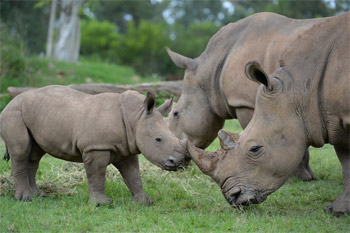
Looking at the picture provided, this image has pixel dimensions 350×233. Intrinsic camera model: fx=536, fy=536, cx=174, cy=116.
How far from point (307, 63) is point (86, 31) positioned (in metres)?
39.8

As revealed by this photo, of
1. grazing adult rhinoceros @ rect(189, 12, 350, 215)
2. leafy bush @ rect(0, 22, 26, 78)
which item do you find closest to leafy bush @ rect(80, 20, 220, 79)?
leafy bush @ rect(0, 22, 26, 78)

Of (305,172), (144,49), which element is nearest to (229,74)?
(305,172)

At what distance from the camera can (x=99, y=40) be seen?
42938 mm

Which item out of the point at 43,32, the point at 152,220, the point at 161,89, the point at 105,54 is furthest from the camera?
the point at 105,54

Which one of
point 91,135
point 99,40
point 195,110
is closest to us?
point 91,135

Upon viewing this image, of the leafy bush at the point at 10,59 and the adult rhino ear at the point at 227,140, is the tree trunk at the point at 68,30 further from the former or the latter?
the adult rhino ear at the point at 227,140

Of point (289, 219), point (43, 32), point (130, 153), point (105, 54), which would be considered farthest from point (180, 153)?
point (105, 54)

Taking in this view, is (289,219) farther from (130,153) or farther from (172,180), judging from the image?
(172,180)

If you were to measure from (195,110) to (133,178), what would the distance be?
5.46 ft

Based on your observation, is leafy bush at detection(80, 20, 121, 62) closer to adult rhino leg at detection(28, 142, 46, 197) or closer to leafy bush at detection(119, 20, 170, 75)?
leafy bush at detection(119, 20, 170, 75)

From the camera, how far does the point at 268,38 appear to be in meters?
6.27

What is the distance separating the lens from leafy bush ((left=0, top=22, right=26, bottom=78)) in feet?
46.8

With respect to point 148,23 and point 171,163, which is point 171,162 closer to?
point 171,163

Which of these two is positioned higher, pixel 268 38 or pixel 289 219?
pixel 268 38
